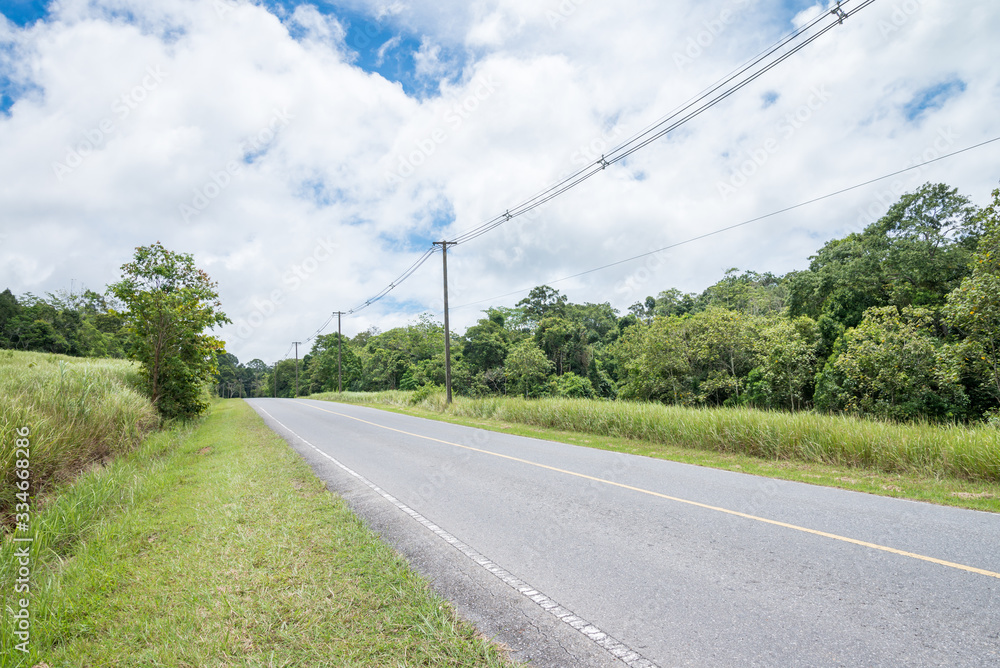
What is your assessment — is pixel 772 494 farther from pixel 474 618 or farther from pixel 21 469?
pixel 21 469

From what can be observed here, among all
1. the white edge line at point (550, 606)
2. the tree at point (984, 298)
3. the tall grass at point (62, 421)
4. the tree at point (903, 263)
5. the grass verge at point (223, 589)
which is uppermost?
the tree at point (903, 263)

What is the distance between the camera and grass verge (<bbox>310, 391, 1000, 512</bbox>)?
6988mm

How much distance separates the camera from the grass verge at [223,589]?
289 cm

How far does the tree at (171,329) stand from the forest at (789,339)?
1.02 metres

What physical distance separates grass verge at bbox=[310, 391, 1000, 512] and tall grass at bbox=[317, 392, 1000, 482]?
16mm

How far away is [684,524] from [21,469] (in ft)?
27.9

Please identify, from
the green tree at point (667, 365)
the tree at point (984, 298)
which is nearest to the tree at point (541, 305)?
the green tree at point (667, 365)

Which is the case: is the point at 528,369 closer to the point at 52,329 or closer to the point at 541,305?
the point at 541,305

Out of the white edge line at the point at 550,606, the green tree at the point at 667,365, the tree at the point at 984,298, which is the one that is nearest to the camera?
the white edge line at the point at 550,606

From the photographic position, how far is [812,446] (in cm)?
925

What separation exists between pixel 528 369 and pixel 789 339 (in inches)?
890

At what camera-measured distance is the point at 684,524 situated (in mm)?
5113

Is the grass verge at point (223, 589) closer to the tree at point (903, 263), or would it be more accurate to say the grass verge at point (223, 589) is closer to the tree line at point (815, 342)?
the tree line at point (815, 342)

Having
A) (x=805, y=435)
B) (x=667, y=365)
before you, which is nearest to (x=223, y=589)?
(x=805, y=435)
